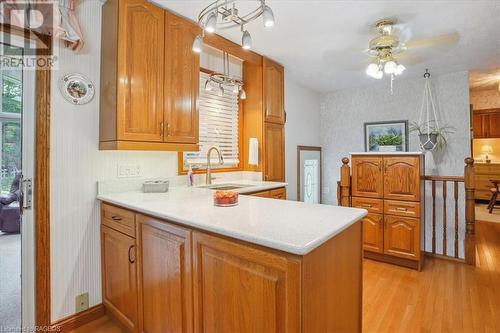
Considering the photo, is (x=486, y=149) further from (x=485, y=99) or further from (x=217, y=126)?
(x=217, y=126)

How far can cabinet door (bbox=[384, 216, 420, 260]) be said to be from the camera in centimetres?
294

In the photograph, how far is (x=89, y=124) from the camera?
6.50 feet

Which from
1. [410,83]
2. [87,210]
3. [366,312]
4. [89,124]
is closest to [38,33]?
[89,124]

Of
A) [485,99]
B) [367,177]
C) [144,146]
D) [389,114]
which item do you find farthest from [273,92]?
[485,99]

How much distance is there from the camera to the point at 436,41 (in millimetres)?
2660

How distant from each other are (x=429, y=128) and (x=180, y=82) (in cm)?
359

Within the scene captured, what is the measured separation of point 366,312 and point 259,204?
1388 millimetres

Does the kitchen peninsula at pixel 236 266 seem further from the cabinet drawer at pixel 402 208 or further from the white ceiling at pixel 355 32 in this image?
the cabinet drawer at pixel 402 208

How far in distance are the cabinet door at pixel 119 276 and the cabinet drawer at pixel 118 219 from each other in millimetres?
39

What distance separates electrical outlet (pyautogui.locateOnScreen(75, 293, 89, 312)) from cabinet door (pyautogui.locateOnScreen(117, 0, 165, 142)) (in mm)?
1194

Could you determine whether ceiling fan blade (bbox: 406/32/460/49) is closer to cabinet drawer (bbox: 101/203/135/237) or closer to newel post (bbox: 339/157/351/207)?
newel post (bbox: 339/157/351/207)

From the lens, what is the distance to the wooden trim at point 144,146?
186 centimetres

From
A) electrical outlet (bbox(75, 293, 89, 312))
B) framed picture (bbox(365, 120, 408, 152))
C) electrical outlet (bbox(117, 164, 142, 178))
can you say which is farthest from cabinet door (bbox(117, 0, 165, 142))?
framed picture (bbox(365, 120, 408, 152))

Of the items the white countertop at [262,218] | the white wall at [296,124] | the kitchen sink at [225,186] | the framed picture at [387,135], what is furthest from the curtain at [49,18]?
the framed picture at [387,135]
